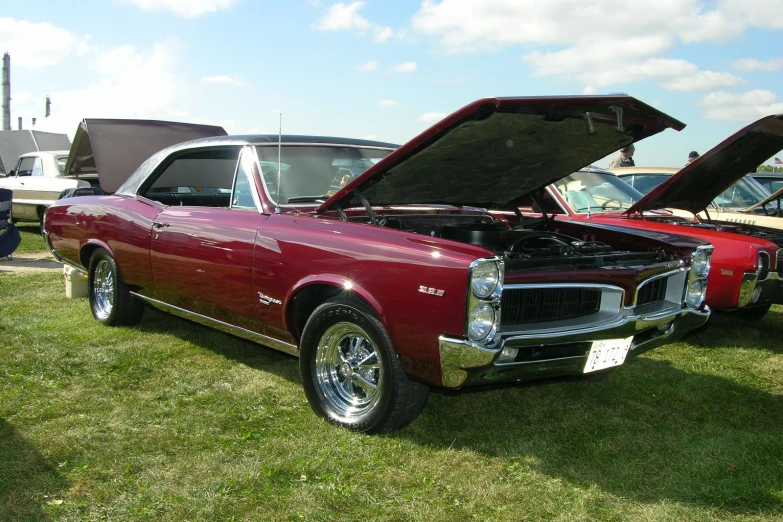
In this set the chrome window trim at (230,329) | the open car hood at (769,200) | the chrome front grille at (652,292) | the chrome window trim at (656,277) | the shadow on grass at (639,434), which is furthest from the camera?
the open car hood at (769,200)

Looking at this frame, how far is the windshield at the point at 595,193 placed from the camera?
645 cm

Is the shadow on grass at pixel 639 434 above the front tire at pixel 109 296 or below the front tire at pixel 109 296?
below

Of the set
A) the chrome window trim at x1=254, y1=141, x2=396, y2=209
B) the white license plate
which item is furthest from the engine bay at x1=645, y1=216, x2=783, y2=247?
the chrome window trim at x1=254, y1=141, x2=396, y2=209

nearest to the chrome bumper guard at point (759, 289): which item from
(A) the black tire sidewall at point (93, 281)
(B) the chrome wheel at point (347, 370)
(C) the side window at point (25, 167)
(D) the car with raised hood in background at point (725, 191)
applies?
(D) the car with raised hood in background at point (725, 191)

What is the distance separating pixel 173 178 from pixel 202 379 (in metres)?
2.83

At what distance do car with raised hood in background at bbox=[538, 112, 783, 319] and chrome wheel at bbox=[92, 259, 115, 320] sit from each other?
336cm

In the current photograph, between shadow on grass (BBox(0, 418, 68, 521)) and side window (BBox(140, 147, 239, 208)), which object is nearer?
shadow on grass (BBox(0, 418, 68, 521))

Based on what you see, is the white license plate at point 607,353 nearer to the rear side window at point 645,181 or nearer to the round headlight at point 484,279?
the round headlight at point 484,279

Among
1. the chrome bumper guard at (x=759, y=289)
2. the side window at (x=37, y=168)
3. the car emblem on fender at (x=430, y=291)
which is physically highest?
the side window at (x=37, y=168)

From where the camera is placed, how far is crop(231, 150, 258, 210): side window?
13.2 ft

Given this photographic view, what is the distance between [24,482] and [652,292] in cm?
310

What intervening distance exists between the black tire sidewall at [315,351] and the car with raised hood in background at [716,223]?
1822mm

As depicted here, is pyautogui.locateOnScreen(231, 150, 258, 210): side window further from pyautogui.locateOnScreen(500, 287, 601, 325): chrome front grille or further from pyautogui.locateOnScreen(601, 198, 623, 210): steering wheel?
pyautogui.locateOnScreen(601, 198, 623, 210): steering wheel

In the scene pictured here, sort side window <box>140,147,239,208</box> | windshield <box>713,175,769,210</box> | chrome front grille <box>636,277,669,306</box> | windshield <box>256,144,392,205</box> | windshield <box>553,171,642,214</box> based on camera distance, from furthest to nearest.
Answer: windshield <box>713,175,769,210</box>, windshield <box>553,171,642,214</box>, side window <box>140,147,239,208</box>, windshield <box>256,144,392,205</box>, chrome front grille <box>636,277,669,306</box>
